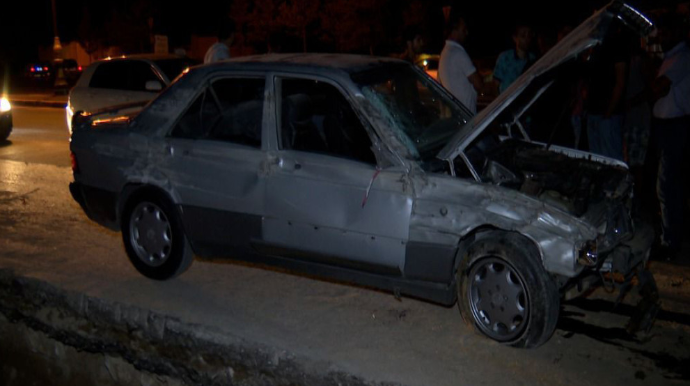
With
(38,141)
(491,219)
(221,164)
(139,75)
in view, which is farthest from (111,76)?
(491,219)

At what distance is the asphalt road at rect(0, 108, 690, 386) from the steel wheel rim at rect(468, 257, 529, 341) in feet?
0.41

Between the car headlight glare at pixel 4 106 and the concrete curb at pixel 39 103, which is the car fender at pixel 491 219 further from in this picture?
the concrete curb at pixel 39 103

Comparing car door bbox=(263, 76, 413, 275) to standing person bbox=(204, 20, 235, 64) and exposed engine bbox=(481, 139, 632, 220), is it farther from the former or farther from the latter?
standing person bbox=(204, 20, 235, 64)

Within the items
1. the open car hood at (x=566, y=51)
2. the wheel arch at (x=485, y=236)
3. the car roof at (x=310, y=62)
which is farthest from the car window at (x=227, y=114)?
the wheel arch at (x=485, y=236)

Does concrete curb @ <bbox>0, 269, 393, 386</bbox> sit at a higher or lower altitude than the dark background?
lower

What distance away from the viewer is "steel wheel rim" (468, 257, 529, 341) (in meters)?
4.74

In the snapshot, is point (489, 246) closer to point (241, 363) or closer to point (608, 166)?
point (608, 166)

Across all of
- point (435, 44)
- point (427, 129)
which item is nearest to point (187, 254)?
point (427, 129)

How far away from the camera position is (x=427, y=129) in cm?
548

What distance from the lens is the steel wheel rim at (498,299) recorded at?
4742 millimetres

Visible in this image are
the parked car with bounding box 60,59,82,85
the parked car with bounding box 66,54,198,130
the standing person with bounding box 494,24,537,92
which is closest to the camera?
the standing person with bounding box 494,24,537,92

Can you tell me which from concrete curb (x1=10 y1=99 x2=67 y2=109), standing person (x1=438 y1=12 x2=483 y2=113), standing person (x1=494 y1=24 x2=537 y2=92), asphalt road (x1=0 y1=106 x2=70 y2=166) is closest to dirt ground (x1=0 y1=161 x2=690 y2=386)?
standing person (x1=438 y1=12 x2=483 y2=113)

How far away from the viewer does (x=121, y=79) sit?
11.6 metres

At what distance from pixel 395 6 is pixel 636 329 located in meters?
33.2
